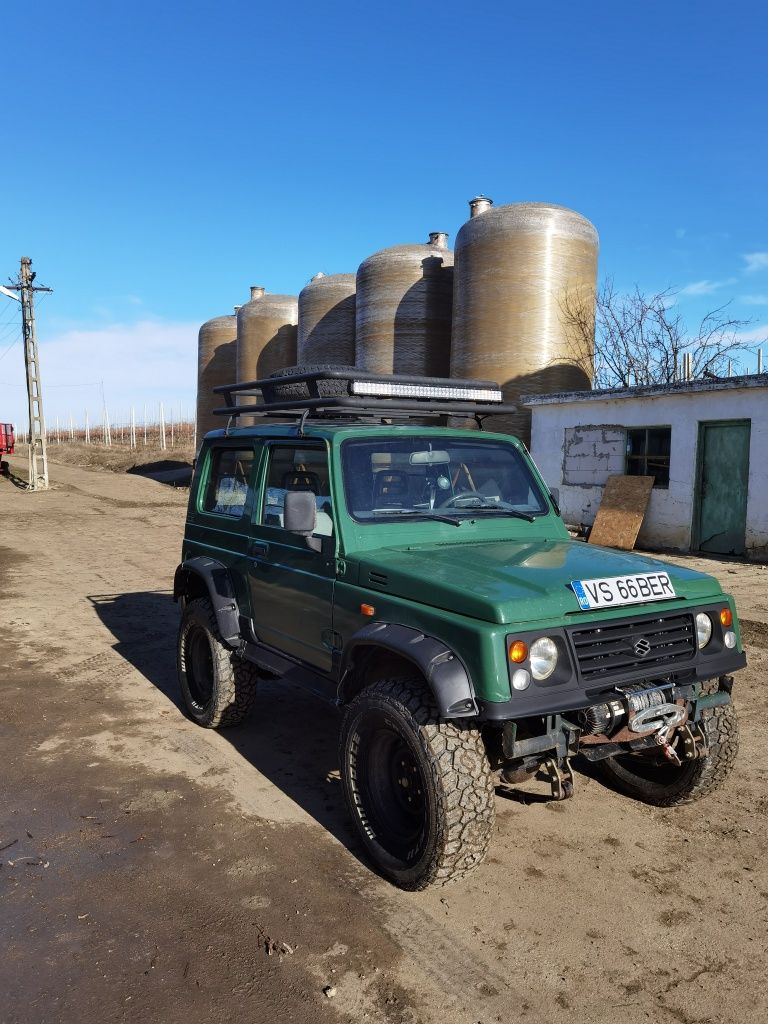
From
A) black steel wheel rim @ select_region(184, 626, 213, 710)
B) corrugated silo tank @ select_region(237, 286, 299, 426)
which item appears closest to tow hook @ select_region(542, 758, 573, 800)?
black steel wheel rim @ select_region(184, 626, 213, 710)

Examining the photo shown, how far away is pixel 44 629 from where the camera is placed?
25.8 feet

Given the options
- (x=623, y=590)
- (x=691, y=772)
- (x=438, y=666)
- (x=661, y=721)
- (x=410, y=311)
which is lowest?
(x=691, y=772)

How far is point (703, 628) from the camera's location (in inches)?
139

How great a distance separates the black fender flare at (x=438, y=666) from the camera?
2969 millimetres

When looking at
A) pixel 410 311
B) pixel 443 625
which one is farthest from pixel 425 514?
pixel 410 311

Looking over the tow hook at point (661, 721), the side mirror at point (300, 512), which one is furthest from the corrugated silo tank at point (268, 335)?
the tow hook at point (661, 721)

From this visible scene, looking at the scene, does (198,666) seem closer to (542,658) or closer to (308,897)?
(308,897)

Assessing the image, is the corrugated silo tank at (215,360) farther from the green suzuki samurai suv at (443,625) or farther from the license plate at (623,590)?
the license plate at (623,590)

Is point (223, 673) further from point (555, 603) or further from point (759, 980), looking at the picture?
point (759, 980)

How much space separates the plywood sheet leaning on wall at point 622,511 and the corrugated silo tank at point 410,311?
5.15 m

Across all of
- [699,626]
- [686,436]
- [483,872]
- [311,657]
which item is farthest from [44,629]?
[686,436]

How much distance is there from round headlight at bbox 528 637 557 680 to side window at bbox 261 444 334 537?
1328 mm

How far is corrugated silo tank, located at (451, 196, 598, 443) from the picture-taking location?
15.0 meters

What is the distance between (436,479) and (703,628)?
156 centimetres
